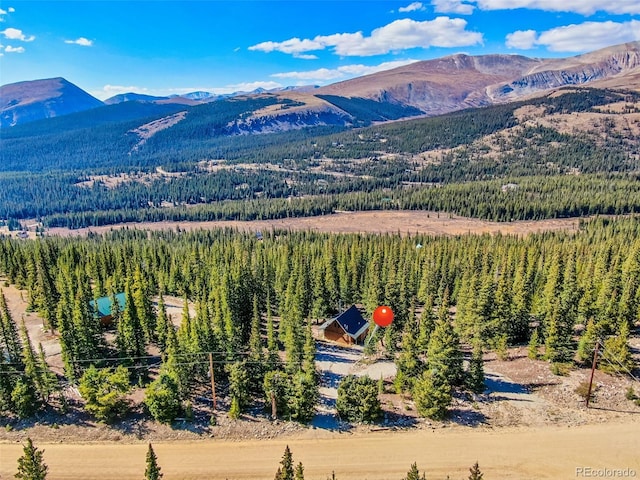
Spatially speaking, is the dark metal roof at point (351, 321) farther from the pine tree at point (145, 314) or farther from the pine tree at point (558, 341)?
the pine tree at point (145, 314)

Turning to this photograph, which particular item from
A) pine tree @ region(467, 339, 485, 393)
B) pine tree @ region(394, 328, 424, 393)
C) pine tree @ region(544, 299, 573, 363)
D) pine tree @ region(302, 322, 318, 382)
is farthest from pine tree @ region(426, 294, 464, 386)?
pine tree @ region(544, 299, 573, 363)

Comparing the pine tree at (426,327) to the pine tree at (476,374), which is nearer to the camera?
the pine tree at (476,374)

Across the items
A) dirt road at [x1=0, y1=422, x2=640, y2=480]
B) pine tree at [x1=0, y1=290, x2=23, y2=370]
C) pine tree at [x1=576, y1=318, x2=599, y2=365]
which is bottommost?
dirt road at [x1=0, y1=422, x2=640, y2=480]

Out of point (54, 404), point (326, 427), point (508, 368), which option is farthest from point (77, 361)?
point (508, 368)

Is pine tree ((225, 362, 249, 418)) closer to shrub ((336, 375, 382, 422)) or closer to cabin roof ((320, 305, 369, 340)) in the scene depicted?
shrub ((336, 375, 382, 422))

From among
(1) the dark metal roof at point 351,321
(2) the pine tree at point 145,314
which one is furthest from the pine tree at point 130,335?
(1) the dark metal roof at point 351,321

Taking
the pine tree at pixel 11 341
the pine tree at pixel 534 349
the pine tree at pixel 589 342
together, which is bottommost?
the pine tree at pixel 534 349
